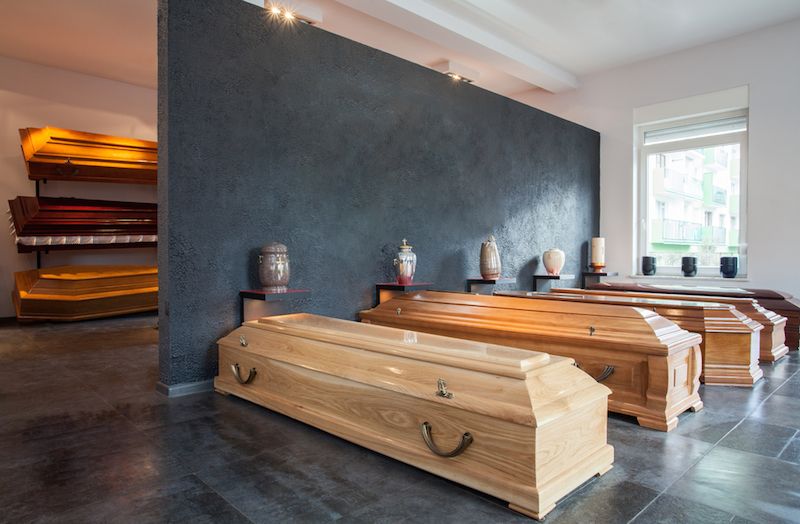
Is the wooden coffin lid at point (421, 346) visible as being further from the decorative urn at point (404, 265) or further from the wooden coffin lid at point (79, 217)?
the wooden coffin lid at point (79, 217)

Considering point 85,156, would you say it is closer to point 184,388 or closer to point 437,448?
point 184,388

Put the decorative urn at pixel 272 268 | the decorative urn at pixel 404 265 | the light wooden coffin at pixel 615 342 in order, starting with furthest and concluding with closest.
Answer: the decorative urn at pixel 404 265 → the decorative urn at pixel 272 268 → the light wooden coffin at pixel 615 342

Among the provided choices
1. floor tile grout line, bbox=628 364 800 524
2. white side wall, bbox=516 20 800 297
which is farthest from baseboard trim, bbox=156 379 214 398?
white side wall, bbox=516 20 800 297

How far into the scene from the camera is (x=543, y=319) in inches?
110

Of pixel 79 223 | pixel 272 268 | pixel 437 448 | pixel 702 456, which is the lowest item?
pixel 702 456

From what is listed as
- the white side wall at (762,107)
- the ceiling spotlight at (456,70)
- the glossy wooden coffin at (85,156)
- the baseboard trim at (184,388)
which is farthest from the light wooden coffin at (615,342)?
the glossy wooden coffin at (85,156)

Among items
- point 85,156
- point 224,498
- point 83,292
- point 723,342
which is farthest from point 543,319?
point 85,156

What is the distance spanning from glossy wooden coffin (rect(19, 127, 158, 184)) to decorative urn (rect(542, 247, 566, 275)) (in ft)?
15.3

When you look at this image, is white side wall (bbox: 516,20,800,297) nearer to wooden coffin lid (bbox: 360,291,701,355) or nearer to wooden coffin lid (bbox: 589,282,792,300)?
wooden coffin lid (bbox: 589,282,792,300)

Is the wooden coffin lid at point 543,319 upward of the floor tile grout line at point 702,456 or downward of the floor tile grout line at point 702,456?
upward

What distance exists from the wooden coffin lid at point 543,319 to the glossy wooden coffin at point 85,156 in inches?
159

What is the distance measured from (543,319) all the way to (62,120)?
19.9 ft

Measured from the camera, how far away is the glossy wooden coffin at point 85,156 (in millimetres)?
5375

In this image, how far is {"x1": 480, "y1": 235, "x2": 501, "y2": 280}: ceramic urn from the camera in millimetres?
4398
